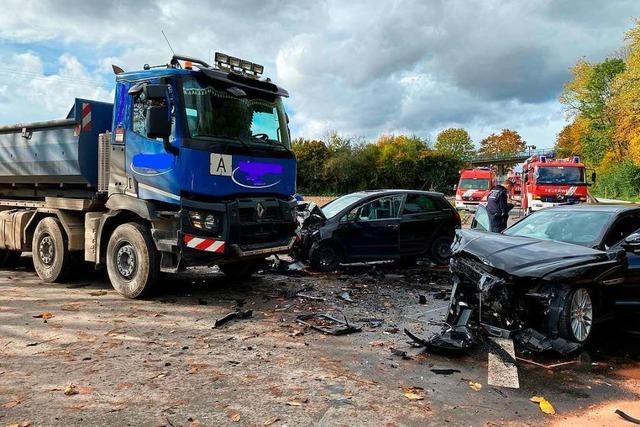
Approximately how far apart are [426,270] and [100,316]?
6.35 meters

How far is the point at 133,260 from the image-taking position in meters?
7.12

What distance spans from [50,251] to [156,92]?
3.82 metres

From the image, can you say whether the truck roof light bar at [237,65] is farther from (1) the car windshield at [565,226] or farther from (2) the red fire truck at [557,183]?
(2) the red fire truck at [557,183]

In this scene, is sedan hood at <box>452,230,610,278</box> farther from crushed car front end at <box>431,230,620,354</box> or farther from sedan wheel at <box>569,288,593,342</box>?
sedan wheel at <box>569,288,593,342</box>

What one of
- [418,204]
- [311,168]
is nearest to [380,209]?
[418,204]

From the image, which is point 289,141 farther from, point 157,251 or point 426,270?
point 426,270

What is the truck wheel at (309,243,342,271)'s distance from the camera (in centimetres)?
953

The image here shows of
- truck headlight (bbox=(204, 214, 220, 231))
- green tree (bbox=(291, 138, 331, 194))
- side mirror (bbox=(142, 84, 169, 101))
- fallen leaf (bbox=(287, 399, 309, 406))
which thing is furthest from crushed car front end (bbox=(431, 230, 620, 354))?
green tree (bbox=(291, 138, 331, 194))

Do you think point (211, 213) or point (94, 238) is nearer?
point (211, 213)

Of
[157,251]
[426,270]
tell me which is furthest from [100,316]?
Answer: [426,270]

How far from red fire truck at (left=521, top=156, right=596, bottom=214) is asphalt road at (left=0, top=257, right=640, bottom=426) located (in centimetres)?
1695

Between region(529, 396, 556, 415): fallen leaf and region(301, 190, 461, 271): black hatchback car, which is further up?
region(301, 190, 461, 271): black hatchback car

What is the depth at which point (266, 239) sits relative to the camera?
24.3ft

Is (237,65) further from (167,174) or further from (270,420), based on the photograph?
(270,420)
